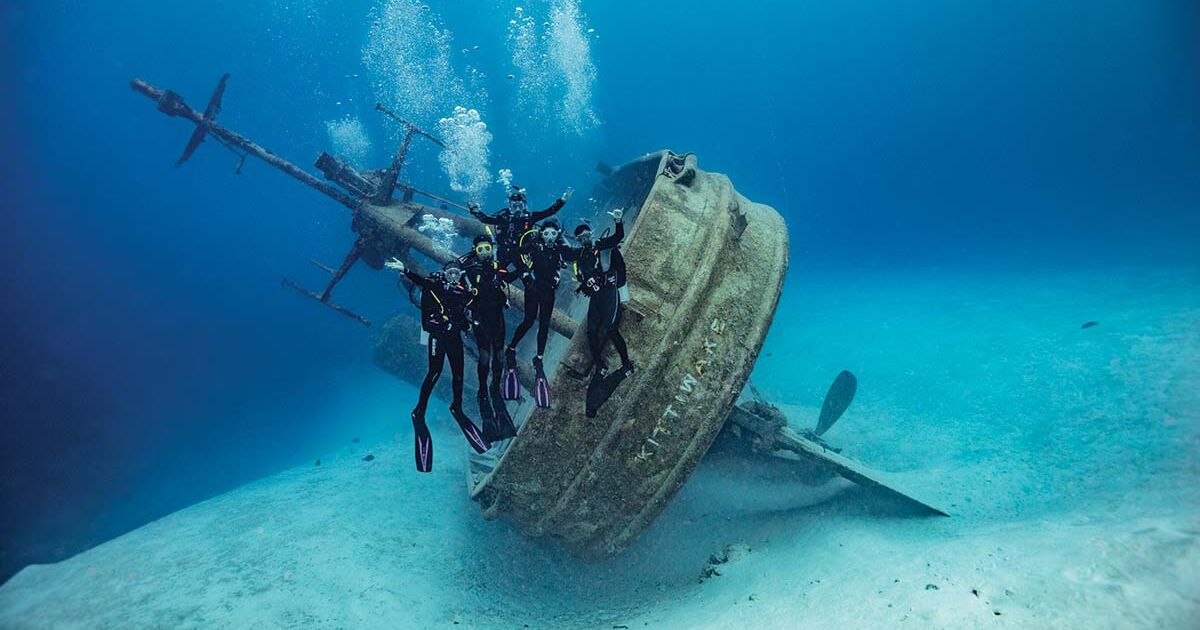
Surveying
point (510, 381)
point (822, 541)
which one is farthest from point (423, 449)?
point (822, 541)

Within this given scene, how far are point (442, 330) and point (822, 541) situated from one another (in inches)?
198

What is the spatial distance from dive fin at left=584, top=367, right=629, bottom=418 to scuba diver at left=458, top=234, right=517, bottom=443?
0.88 metres

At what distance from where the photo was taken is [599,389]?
432 centimetres

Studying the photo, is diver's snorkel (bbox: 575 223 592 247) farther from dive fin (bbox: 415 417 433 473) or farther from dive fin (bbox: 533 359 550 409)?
dive fin (bbox: 415 417 433 473)

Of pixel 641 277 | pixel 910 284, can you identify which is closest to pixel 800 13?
pixel 910 284

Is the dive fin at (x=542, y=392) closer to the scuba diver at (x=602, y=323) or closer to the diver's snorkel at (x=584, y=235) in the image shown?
the scuba diver at (x=602, y=323)

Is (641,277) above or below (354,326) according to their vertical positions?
above

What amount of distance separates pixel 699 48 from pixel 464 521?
7714 centimetres

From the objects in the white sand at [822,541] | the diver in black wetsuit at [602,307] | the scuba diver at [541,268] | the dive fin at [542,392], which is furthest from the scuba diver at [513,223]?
the white sand at [822,541]

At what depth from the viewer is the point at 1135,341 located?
33.8 ft

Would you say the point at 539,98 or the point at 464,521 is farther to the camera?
the point at 539,98

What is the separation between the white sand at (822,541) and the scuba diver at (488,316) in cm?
256

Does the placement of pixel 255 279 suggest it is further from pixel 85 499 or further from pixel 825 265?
pixel 825 265

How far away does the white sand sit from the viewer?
11.6 ft
